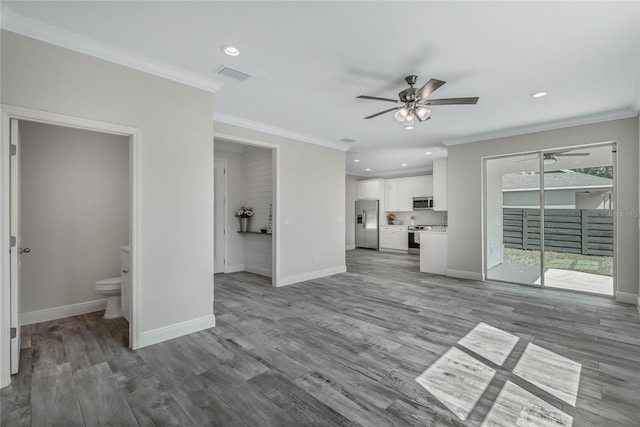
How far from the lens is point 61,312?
12.2ft

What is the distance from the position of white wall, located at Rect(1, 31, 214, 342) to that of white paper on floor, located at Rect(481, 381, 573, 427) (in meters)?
2.82

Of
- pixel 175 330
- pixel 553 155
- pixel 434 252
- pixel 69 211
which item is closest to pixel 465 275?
pixel 434 252

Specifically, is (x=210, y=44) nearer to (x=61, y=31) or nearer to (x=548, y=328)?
(x=61, y=31)

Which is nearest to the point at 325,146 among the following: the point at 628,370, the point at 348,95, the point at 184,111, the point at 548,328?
the point at 348,95

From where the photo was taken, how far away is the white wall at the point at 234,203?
640cm

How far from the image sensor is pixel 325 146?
6.12m

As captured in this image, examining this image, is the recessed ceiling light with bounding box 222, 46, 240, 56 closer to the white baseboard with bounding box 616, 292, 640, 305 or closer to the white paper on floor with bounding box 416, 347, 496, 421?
the white paper on floor with bounding box 416, 347, 496, 421

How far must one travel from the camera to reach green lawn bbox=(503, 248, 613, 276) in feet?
15.5

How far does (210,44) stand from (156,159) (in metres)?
1.23

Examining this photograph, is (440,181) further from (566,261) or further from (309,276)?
(309,276)

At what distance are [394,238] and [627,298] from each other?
5813mm

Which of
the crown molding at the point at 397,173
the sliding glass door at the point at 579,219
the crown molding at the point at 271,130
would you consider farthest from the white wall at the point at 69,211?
the crown molding at the point at 397,173

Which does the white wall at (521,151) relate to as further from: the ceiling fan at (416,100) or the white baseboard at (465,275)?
the ceiling fan at (416,100)

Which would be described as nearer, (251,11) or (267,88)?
(251,11)
